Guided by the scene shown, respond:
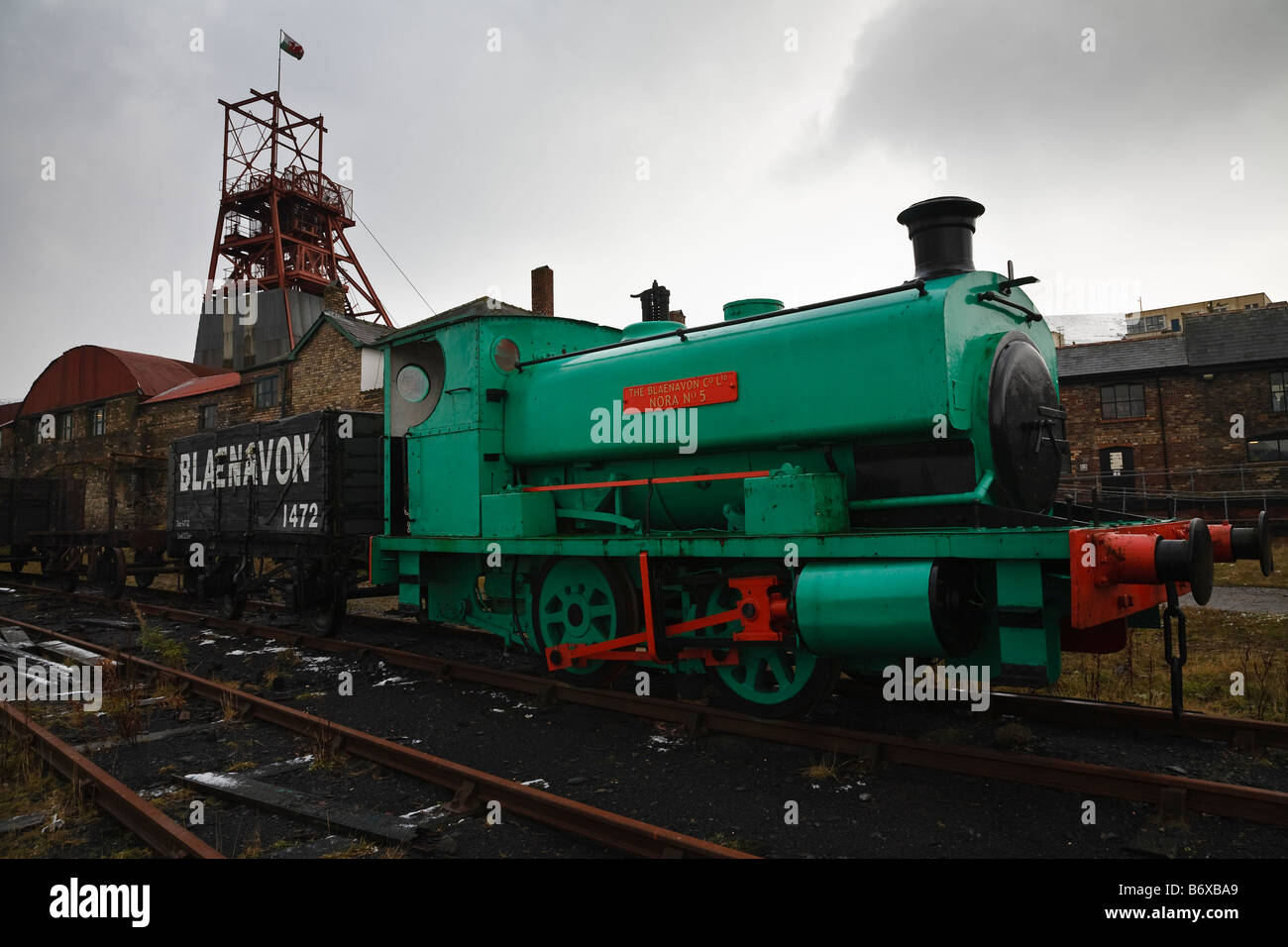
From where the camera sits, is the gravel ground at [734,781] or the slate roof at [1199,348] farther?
the slate roof at [1199,348]

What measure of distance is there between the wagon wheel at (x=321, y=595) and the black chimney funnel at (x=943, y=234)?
7.34 meters

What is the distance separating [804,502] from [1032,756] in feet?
6.77

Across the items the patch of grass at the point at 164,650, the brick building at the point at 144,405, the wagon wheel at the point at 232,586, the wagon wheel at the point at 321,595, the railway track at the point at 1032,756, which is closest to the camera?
the railway track at the point at 1032,756

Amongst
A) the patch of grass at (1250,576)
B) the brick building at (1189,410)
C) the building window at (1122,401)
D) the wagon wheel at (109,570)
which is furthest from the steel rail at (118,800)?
the building window at (1122,401)

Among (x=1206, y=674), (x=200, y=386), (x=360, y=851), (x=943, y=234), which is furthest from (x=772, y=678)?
(x=200, y=386)

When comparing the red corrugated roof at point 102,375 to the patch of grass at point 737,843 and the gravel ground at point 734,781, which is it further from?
the patch of grass at point 737,843

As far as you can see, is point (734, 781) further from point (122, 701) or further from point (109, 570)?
point (109, 570)

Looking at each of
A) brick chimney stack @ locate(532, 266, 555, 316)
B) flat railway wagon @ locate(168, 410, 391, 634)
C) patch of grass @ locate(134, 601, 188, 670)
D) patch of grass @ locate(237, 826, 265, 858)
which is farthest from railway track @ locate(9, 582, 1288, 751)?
brick chimney stack @ locate(532, 266, 555, 316)

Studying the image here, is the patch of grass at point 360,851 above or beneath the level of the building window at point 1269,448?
beneath

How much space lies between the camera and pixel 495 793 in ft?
14.4

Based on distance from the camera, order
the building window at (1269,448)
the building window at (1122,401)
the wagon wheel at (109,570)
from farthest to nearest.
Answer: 1. the building window at (1122,401)
2. the building window at (1269,448)
3. the wagon wheel at (109,570)

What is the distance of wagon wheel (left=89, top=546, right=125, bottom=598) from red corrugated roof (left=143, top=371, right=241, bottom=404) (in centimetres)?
1350

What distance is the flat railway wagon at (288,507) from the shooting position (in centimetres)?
880

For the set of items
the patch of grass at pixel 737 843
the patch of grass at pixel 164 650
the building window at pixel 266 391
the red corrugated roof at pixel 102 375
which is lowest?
the patch of grass at pixel 737 843
